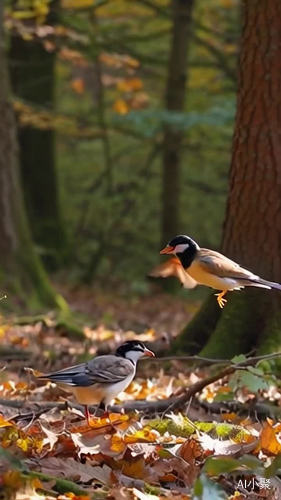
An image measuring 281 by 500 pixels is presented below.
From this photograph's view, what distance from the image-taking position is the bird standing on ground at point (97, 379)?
478cm

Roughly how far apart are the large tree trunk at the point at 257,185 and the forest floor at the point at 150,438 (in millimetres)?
439

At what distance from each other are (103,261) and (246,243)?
13064 mm

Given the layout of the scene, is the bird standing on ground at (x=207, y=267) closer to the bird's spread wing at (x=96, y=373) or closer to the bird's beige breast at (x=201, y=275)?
the bird's beige breast at (x=201, y=275)

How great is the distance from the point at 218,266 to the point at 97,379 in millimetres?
972

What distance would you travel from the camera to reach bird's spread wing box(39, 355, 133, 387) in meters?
4.77

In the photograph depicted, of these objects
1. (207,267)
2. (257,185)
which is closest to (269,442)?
(207,267)

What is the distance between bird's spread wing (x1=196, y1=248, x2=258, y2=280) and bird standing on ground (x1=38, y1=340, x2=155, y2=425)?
926mm

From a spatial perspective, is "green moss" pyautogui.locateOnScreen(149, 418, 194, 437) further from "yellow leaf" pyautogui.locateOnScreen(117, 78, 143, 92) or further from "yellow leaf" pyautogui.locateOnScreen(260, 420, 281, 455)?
"yellow leaf" pyautogui.locateOnScreen(117, 78, 143, 92)

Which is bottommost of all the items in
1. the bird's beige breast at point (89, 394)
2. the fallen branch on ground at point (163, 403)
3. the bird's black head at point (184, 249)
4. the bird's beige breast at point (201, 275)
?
the fallen branch on ground at point (163, 403)

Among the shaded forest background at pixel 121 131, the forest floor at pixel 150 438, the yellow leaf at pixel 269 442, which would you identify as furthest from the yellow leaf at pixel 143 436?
the shaded forest background at pixel 121 131

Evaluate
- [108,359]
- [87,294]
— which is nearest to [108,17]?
[87,294]

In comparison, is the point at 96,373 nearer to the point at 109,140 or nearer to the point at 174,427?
the point at 174,427

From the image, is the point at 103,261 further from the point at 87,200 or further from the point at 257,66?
the point at 257,66

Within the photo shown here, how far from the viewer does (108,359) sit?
198 inches
